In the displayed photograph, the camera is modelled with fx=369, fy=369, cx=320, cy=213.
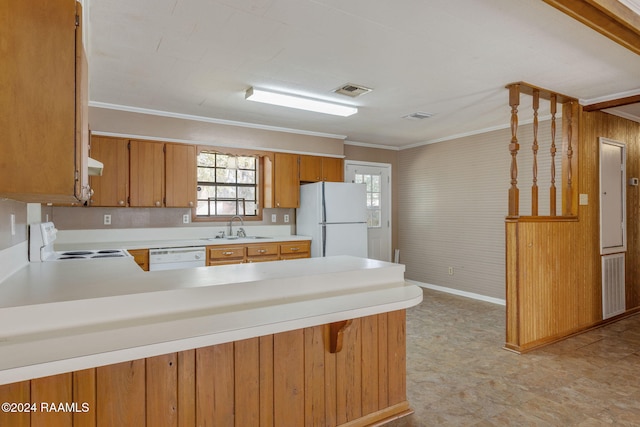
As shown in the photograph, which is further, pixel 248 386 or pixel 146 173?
pixel 146 173

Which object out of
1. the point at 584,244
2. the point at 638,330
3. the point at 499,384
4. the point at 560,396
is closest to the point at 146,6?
the point at 499,384

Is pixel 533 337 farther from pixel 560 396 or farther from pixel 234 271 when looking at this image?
pixel 234 271

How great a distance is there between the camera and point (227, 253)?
4328 millimetres

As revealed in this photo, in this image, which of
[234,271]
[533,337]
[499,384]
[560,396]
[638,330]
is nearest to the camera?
[234,271]

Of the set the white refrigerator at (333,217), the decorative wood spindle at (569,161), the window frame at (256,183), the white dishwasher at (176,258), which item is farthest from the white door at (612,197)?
the white dishwasher at (176,258)

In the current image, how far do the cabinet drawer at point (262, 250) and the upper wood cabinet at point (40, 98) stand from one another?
3.25 meters

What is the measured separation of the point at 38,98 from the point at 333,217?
13.4 feet

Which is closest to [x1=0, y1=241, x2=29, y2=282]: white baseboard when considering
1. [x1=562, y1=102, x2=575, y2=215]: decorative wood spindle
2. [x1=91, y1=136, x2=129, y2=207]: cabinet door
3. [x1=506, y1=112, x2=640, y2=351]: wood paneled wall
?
[x1=91, y1=136, x2=129, y2=207]: cabinet door

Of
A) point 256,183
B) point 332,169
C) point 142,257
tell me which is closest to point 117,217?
point 142,257

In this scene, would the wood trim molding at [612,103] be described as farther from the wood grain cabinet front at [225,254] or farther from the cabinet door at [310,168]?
the wood grain cabinet front at [225,254]

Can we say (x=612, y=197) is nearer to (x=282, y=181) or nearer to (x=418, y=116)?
(x=418, y=116)

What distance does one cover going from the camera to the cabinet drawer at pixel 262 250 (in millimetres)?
4496

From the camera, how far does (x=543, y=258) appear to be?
11.7 feet

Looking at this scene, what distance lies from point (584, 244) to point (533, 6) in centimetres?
289
